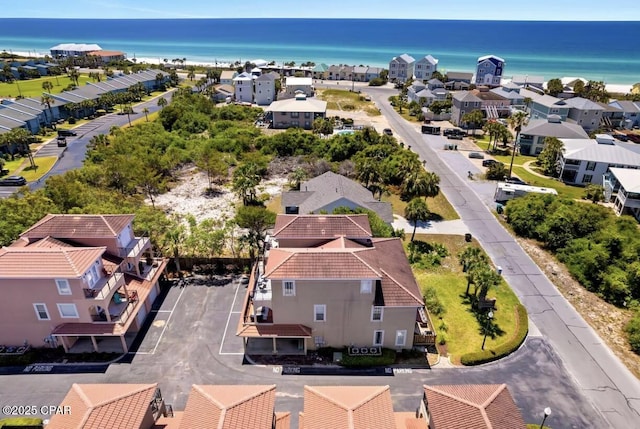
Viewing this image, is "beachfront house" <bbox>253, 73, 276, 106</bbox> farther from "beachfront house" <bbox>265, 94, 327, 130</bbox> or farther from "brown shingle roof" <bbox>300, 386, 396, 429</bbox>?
"brown shingle roof" <bbox>300, 386, 396, 429</bbox>

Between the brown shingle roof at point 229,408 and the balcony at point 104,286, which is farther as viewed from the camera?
the balcony at point 104,286

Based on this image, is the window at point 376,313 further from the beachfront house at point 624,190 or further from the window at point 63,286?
the beachfront house at point 624,190

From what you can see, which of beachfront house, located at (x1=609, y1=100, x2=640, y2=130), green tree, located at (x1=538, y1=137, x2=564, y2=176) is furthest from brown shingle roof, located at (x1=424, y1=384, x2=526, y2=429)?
beachfront house, located at (x1=609, y1=100, x2=640, y2=130)

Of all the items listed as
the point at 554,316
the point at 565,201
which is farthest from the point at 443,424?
the point at 565,201

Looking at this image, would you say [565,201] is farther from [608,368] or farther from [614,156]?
[608,368]

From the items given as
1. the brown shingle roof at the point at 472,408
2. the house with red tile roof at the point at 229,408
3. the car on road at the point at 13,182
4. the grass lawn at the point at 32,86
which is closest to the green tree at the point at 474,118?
the brown shingle roof at the point at 472,408
